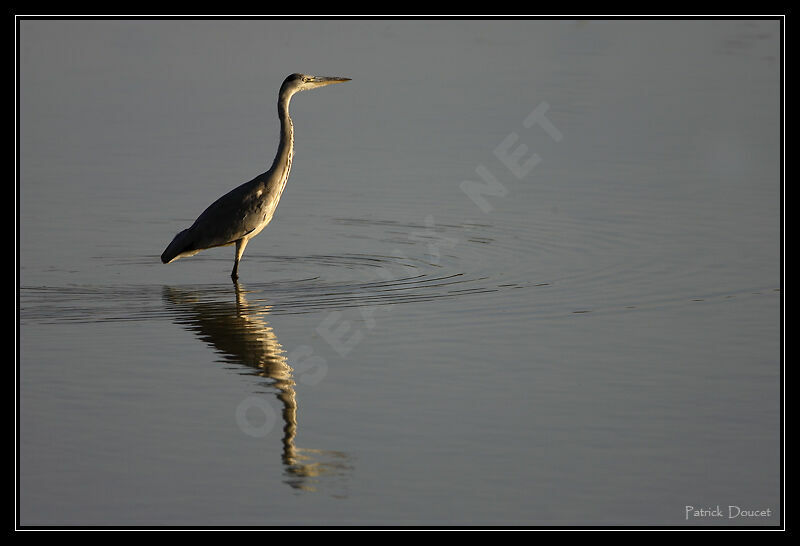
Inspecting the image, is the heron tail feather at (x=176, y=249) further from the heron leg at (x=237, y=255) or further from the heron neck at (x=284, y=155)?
the heron neck at (x=284, y=155)

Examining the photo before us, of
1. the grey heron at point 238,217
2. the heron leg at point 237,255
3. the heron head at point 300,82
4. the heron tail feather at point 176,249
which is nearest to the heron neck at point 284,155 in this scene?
the grey heron at point 238,217

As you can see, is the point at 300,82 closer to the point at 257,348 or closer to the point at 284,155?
the point at 284,155

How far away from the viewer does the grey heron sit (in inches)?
512

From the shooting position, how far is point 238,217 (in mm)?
13109

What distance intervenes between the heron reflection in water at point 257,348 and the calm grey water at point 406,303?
1.3 inches

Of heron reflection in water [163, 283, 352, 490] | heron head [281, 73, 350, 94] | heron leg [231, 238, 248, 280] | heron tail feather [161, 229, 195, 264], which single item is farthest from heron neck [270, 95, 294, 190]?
heron reflection in water [163, 283, 352, 490]

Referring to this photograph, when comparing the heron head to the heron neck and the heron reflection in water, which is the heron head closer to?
the heron neck

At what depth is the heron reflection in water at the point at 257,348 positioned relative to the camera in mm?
7691

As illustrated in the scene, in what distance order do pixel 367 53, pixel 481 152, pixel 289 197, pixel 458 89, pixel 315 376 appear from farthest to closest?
pixel 367 53 → pixel 458 89 → pixel 481 152 → pixel 289 197 → pixel 315 376

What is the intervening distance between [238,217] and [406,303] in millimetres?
2383

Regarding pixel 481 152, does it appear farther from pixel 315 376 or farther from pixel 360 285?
pixel 315 376
